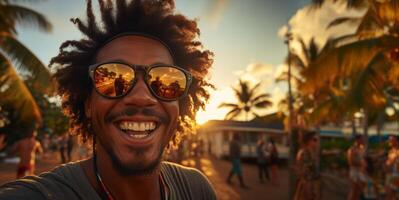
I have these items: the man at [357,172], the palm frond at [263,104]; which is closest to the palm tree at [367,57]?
the man at [357,172]

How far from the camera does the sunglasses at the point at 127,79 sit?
73.2 inches

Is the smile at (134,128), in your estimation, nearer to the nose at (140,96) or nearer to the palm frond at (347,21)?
the nose at (140,96)

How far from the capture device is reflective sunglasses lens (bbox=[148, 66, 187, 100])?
1.92 metres

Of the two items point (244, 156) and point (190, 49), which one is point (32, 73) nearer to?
point (190, 49)

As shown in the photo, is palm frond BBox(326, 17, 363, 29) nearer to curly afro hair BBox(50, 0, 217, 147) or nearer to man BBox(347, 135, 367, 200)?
man BBox(347, 135, 367, 200)

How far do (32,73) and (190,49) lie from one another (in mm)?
10963

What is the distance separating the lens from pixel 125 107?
1.83 m

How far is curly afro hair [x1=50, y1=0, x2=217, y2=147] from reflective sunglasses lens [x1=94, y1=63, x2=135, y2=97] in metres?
0.28

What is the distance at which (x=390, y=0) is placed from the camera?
9859mm

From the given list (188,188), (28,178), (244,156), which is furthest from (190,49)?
(244,156)

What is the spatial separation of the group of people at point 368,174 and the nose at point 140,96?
7541mm

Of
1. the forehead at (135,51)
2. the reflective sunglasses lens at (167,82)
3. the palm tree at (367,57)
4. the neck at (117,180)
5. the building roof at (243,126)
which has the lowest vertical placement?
the neck at (117,180)

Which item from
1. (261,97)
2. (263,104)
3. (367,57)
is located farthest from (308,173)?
(261,97)

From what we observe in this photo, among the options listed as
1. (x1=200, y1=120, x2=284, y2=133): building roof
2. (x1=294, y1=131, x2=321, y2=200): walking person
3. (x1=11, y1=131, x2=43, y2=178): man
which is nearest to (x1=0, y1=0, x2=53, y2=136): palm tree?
(x1=11, y1=131, x2=43, y2=178): man
